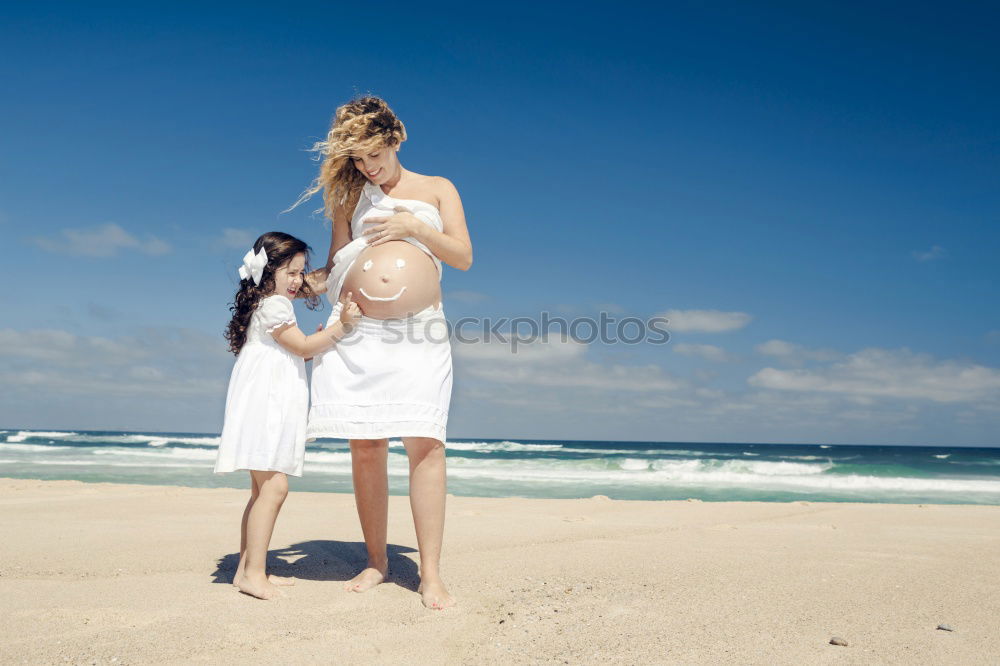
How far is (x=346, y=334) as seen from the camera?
10.9 feet

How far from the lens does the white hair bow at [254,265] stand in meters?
3.52

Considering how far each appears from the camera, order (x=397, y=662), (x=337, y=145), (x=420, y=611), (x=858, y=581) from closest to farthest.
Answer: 1. (x=397, y=662)
2. (x=420, y=611)
3. (x=337, y=145)
4. (x=858, y=581)

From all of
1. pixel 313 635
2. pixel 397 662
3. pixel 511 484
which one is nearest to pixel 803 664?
pixel 397 662

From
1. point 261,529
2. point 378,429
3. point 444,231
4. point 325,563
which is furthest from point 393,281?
point 325,563

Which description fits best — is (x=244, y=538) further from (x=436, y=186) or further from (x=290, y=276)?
(x=436, y=186)

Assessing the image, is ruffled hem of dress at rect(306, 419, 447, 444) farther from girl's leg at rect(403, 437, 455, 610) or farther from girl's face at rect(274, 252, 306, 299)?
girl's face at rect(274, 252, 306, 299)

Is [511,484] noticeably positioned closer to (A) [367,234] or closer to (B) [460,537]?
(B) [460,537]

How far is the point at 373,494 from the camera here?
136 inches

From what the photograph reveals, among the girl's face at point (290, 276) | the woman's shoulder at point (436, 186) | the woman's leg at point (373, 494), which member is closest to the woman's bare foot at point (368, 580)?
the woman's leg at point (373, 494)

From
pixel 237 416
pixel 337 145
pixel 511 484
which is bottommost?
pixel 511 484

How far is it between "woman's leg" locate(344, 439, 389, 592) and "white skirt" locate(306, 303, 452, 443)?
215 millimetres

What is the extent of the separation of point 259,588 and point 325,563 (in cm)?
93

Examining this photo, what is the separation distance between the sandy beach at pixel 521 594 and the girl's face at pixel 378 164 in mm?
2029

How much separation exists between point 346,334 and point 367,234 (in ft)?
1.68
